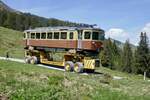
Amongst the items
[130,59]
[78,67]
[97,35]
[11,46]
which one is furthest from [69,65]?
[130,59]

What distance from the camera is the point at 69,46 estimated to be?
36250mm

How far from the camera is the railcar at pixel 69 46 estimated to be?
3438cm

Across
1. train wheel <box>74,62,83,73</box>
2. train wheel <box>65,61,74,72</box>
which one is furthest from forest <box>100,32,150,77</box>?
train wheel <box>74,62,83,73</box>

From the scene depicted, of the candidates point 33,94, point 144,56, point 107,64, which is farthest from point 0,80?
point 107,64

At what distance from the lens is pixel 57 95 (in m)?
11.4

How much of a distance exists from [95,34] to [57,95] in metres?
23.2

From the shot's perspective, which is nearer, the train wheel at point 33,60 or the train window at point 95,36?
the train window at point 95,36

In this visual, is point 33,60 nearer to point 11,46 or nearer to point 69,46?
point 69,46

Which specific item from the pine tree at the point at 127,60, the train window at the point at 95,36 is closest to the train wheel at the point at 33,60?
the train window at the point at 95,36

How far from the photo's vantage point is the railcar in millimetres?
34375

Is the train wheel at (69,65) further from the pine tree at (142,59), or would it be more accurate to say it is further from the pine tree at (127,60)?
the pine tree at (127,60)

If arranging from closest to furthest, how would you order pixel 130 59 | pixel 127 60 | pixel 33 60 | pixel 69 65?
pixel 69 65 < pixel 33 60 < pixel 127 60 < pixel 130 59

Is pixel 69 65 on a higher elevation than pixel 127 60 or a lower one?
→ higher

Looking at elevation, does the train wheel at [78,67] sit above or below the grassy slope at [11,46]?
below
